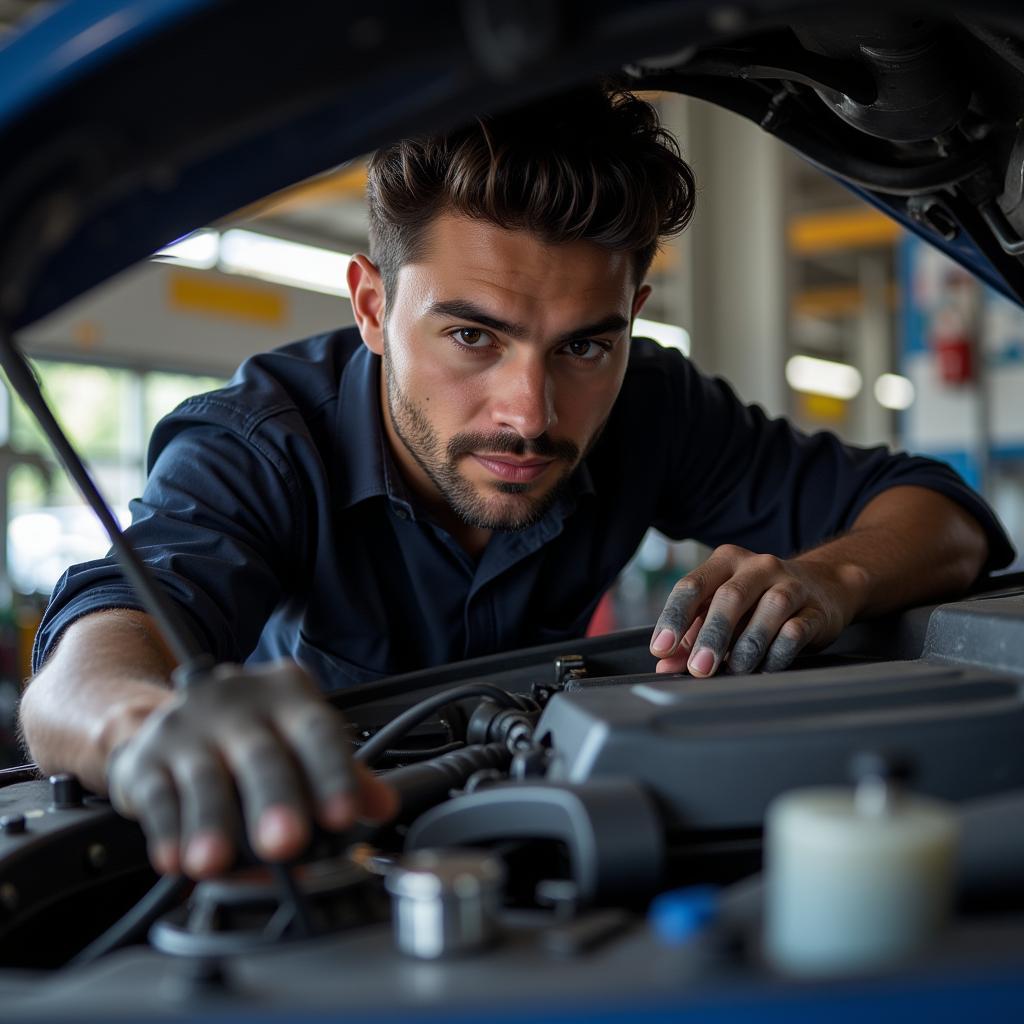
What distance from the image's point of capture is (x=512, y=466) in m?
1.36

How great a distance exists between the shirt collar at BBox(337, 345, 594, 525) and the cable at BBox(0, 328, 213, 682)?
2.58 feet

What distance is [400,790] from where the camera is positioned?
789mm

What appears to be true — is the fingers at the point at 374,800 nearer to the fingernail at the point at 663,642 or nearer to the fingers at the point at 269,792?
the fingers at the point at 269,792

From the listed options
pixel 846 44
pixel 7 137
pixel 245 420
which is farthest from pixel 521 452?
pixel 7 137

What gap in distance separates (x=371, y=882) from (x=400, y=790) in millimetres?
205

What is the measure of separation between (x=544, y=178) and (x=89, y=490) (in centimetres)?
76

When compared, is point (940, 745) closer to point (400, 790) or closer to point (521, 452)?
point (400, 790)

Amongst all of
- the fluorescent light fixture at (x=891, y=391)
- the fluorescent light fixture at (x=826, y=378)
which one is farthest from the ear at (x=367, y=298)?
the fluorescent light fixture at (x=891, y=391)

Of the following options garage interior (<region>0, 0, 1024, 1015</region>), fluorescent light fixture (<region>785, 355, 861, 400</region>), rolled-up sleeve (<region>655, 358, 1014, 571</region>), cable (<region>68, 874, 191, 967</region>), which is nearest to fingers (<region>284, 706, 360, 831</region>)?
cable (<region>68, 874, 191, 967</region>)

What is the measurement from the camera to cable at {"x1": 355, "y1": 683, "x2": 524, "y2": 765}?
33.7 inches

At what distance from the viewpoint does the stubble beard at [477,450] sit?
1.35 metres

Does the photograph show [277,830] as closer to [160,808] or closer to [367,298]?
[160,808]

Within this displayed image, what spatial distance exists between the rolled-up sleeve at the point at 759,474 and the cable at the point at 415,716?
2.78 feet

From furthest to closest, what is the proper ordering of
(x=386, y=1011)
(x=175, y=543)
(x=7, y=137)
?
(x=175, y=543) → (x=7, y=137) → (x=386, y=1011)
